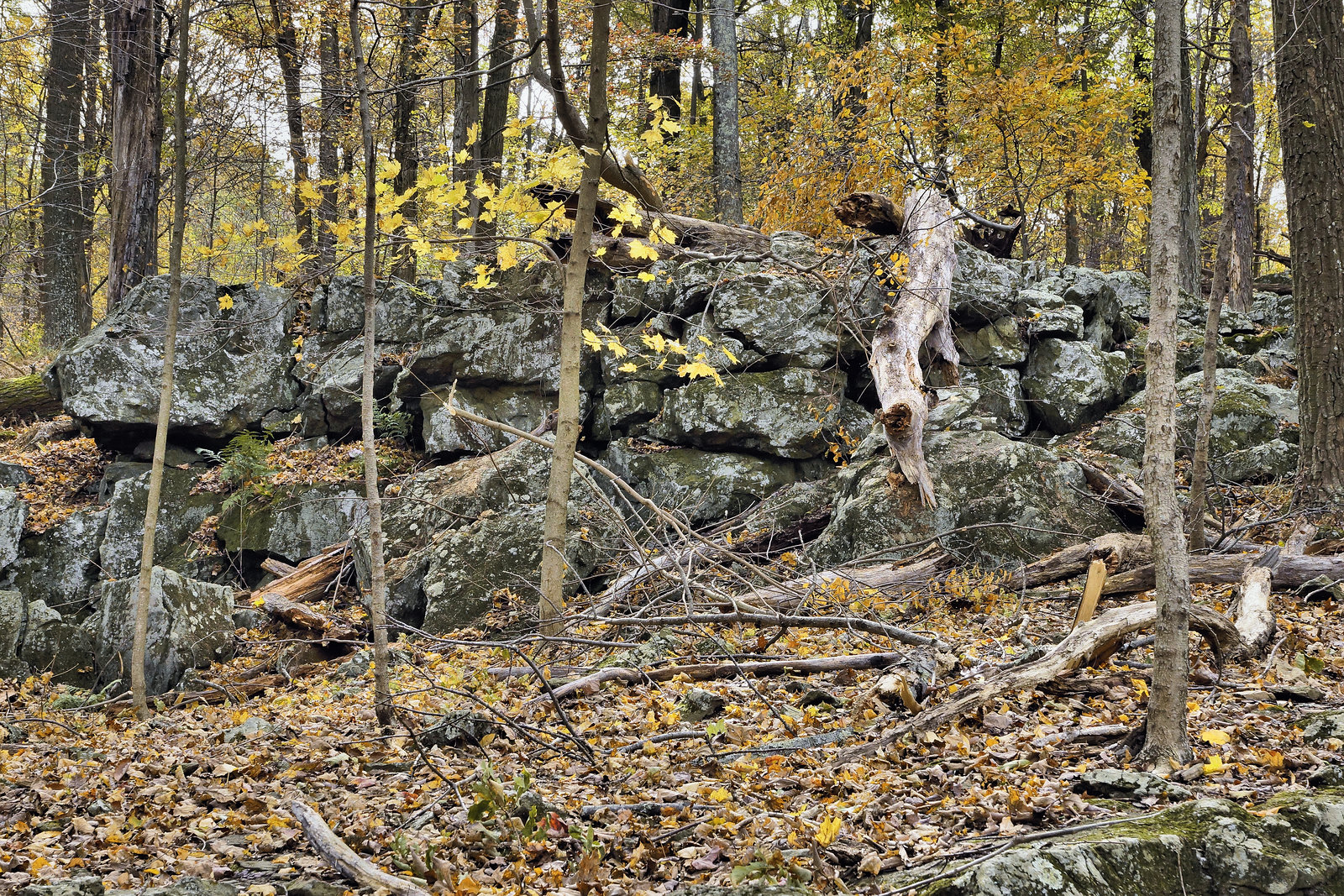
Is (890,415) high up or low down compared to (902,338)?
down

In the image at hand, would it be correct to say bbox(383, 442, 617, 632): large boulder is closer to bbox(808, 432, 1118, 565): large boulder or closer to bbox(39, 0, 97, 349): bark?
bbox(808, 432, 1118, 565): large boulder

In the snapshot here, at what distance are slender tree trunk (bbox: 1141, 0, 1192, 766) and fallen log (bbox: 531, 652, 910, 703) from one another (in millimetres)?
1807

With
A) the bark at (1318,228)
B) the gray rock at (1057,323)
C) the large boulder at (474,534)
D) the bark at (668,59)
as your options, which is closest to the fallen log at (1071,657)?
the bark at (1318,228)

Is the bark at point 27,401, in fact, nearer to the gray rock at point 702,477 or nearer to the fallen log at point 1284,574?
the gray rock at point 702,477

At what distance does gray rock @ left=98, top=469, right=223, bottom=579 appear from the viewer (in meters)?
9.25

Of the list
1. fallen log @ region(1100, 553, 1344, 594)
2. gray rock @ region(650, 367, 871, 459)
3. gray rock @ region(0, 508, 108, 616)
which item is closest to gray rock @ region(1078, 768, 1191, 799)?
fallen log @ region(1100, 553, 1344, 594)

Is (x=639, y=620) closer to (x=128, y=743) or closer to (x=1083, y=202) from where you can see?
(x=128, y=743)

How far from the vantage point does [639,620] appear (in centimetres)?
500

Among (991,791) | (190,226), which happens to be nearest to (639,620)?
(991,791)

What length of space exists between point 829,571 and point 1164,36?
14.4 feet

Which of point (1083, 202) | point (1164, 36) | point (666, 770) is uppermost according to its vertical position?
point (1083, 202)

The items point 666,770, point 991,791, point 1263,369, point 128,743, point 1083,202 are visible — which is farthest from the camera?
point 1083,202

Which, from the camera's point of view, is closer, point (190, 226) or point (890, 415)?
point (890, 415)

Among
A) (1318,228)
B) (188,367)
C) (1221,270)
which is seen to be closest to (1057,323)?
(1221,270)
